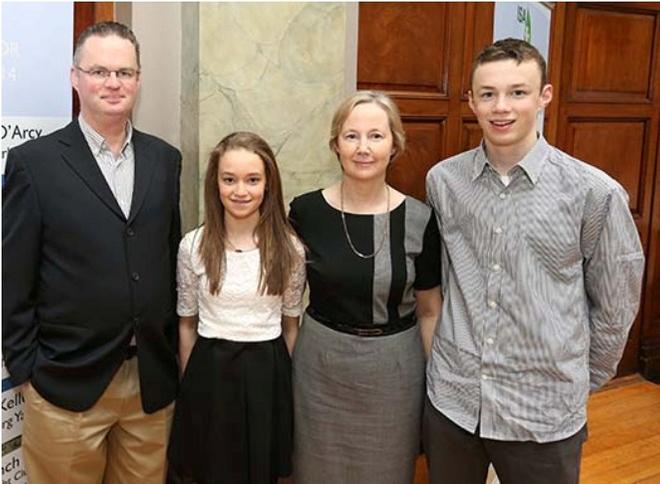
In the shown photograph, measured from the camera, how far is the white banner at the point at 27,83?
1850mm

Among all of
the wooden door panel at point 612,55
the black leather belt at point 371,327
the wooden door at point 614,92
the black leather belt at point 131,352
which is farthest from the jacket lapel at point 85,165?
the wooden door panel at point 612,55

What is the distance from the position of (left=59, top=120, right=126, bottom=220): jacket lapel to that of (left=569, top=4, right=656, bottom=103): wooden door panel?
2.46 m

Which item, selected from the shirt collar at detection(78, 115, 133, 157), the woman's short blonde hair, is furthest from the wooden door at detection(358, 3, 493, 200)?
the shirt collar at detection(78, 115, 133, 157)

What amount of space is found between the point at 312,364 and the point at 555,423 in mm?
610

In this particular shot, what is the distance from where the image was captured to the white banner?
1.85m

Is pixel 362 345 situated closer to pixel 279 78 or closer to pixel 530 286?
pixel 530 286

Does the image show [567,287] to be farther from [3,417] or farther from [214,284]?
[3,417]

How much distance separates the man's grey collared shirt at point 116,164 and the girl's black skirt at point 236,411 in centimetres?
41

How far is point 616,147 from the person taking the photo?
146 inches

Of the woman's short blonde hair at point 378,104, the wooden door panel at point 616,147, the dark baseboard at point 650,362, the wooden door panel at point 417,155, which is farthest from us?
the dark baseboard at point 650,362

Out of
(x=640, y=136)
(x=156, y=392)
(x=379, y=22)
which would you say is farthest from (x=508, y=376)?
(x=640, y=136)

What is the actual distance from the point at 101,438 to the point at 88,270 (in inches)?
17.4

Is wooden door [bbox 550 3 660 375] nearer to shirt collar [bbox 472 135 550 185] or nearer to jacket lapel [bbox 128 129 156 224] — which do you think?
shirt collar [bbox 472 135 550 185]

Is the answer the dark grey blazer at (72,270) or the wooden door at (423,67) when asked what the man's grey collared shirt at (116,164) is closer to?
the dark grey blazer at (72,270)
